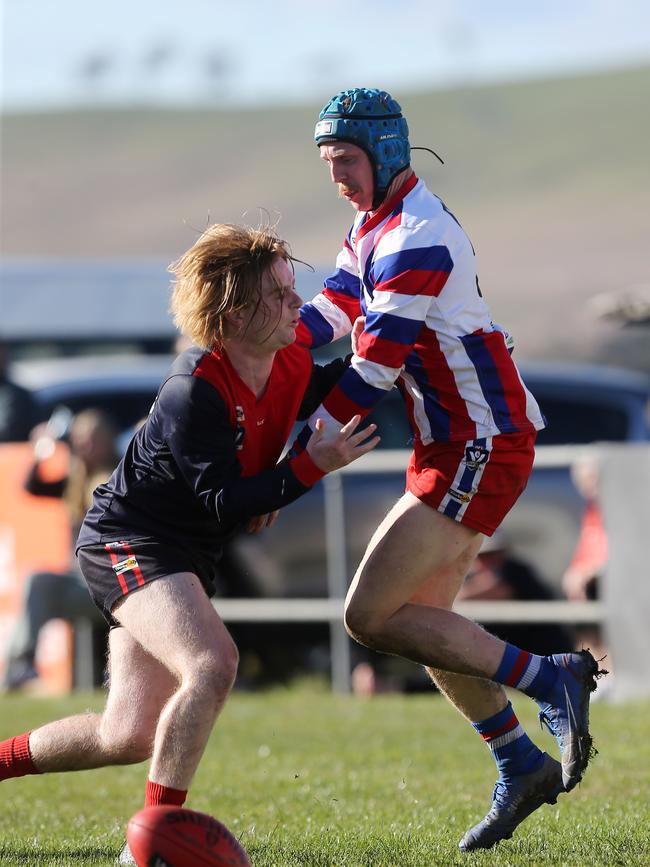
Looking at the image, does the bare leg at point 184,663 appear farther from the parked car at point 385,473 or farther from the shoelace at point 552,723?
the parked car at point 385,473

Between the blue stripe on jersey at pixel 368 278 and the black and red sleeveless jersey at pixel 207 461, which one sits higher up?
the blue stripe on jersey at pixel 368 278

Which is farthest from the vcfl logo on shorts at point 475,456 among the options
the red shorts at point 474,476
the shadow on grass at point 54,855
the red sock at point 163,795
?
the shadow on grass at point 54,855

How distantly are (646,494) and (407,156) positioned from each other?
5098 mm

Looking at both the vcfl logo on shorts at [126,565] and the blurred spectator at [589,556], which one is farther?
the blurred spectator at [589,556]

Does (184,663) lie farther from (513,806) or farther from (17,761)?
(513,806)

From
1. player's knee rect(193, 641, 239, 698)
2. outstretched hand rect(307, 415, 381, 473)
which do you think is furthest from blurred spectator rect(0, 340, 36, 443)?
player's knee rect(193, 641, 239, 698)

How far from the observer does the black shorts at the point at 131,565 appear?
14.9ft

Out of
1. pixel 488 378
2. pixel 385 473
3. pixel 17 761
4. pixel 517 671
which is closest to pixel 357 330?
pixel 488 378

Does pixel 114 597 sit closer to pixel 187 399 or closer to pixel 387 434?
→ pixel 187 399

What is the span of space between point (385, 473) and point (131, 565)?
5966 millimetres

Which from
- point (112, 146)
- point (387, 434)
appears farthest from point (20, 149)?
point (387, 434)

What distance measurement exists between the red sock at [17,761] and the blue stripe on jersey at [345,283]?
1.86 m

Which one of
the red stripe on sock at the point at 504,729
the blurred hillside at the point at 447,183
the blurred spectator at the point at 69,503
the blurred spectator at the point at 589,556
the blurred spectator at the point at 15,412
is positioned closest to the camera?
the red stripe on sock at the point at 504,729

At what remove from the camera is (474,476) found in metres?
4.96
